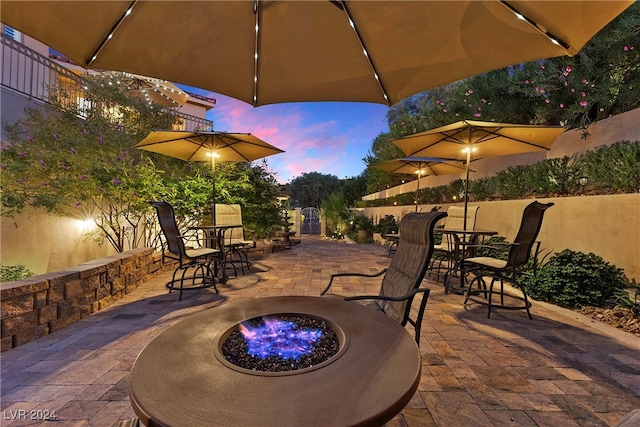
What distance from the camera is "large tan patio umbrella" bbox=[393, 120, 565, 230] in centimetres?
396

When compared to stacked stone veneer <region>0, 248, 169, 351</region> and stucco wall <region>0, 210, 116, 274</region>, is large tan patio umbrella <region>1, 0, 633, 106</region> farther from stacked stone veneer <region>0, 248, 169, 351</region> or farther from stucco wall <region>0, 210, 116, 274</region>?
stucco wall <region>0, 210, 116, 274</region>

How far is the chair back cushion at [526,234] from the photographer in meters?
3.02

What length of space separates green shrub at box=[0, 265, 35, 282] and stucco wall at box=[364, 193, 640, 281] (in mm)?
7747

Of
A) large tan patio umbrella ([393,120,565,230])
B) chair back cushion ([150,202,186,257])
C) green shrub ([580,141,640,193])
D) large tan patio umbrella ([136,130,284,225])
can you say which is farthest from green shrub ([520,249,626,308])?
chair back cushion ([150,202,186,257])

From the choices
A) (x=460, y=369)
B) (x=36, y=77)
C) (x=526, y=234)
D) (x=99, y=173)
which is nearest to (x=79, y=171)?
(x=99, y=173)

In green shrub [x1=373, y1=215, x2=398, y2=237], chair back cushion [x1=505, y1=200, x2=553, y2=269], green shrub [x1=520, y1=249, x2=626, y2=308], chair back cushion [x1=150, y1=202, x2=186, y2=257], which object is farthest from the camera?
green shrub [x1=373, y1=215, x2=398, y2=237]

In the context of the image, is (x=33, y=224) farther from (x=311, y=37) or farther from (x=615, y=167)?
(x=615, y=167)

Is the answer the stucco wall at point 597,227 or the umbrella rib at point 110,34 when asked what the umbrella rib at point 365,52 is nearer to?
the umbrella rib at point 110,34

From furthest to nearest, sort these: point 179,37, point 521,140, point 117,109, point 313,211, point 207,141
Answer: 1. point 313,211
2. point 117,109
3. point 207,141
4. point 521,140
5. point 179,37

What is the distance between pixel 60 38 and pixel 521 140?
5294 millimetres

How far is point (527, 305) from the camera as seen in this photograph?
10.1ft

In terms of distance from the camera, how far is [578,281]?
3465 millimetres

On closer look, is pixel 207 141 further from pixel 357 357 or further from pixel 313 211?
pixel 313 211

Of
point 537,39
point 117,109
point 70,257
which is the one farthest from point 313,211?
point 537,39
